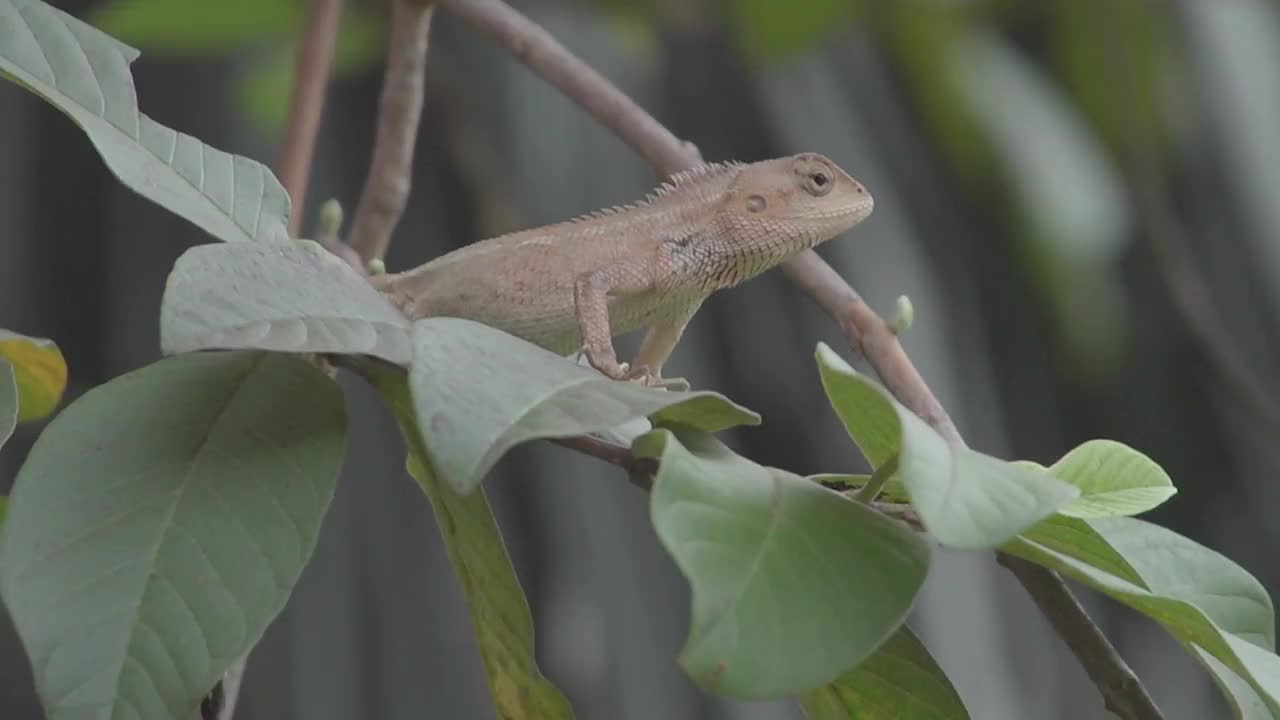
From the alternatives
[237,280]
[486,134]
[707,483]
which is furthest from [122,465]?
[486,134]

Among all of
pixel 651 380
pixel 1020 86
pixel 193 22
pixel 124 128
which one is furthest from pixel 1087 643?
pixel 1020 86

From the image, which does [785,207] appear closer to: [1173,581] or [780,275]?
[1173,581]

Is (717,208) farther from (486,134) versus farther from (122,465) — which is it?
(486,134)

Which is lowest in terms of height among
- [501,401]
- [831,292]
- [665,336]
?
[665,336]

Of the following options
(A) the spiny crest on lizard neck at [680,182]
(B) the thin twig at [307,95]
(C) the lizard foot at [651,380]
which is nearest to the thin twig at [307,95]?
(B) the thin twig at [307,95]

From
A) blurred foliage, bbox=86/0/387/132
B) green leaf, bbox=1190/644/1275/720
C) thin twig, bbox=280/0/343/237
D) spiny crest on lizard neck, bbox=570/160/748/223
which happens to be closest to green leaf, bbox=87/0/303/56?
blurred foliage, bbox=86/0/387/132

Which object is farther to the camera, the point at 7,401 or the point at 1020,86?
the point at 1020,86
